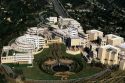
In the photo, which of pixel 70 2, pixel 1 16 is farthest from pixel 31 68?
pixel 70 2

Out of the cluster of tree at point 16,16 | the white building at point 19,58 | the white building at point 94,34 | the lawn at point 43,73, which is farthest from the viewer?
the cluster of tree at point 16,16

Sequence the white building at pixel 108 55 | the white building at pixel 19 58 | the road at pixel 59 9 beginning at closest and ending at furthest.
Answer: the white building at pixel 19 58, the white building at pixel 108 55, the road at pixel 59 9

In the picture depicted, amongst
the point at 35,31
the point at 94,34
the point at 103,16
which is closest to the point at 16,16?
the point at 35,31

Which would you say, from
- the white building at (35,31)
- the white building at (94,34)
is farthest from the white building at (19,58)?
the white building at (94,34)

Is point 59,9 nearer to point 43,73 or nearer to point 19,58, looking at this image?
point 19,58

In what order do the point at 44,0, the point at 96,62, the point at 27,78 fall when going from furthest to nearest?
the point at 44,0 < the point at 96,62 < the point at 27,78

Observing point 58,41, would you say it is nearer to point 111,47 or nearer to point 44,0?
point 111,47

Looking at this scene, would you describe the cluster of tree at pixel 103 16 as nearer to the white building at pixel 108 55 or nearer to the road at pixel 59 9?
the road at pixel 59 9

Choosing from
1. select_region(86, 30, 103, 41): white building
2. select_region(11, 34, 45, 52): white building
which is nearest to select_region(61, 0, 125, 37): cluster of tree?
select_region(86, 30, 103, 41): white building

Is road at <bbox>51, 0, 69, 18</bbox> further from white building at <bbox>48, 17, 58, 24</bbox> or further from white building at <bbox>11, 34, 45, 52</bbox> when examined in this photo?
white building at <bbox>11, 34, 45, 52</bbox>
